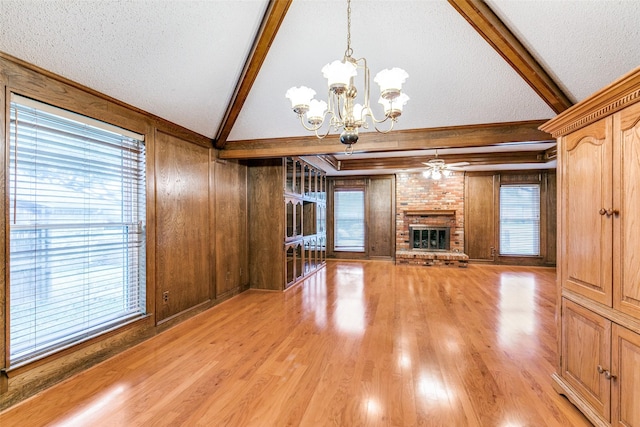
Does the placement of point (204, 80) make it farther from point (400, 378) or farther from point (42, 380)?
point (400, 378)

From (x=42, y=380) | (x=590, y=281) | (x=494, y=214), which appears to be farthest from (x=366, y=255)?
(x=42, y=380)

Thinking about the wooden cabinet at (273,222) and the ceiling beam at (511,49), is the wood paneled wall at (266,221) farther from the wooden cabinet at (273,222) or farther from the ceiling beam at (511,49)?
the ceiling beam at (511,49)

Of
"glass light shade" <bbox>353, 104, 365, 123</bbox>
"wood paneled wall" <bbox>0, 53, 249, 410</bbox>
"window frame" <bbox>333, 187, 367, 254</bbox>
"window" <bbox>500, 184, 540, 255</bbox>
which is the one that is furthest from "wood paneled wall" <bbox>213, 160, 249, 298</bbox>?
"window" <bbox>500, 184, 540, 255</bbox>

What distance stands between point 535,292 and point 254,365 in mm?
4929

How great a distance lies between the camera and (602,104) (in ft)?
5.61

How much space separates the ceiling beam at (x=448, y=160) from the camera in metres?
6.01

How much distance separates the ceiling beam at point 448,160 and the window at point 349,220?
1211 millimetres

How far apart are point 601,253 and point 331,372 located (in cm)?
207

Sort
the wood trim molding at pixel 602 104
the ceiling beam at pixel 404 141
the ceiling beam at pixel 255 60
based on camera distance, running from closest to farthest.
→ the wood trim molding at pixel 602 104 < the ceiling beam at pixel 255 60 < the ceiling beam at pixel 404 141

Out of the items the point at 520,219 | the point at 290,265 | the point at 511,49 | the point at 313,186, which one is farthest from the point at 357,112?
the point at 520,219

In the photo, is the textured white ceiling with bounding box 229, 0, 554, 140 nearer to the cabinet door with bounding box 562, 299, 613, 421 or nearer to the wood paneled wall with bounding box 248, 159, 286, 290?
the wood paneled wall with bounding box 248, 159, 286, 290

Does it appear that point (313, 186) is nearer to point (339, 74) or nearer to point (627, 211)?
point (339, 74)

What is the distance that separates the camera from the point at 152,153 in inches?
126

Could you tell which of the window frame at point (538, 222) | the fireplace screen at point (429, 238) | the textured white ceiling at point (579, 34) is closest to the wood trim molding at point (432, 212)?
the fireplace screen at point (429, 238)
